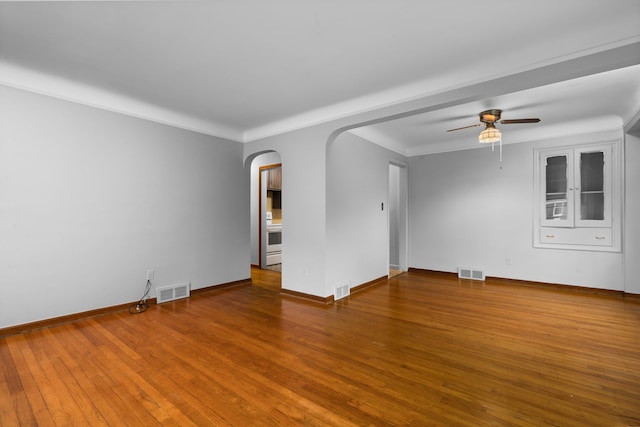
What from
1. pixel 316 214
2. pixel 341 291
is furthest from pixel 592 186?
pixel 316 214

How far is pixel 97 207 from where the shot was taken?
11.4ft

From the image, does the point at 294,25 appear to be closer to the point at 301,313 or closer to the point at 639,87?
the point at 301,313

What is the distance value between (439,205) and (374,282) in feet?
7.36

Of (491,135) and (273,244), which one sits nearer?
(491,135)

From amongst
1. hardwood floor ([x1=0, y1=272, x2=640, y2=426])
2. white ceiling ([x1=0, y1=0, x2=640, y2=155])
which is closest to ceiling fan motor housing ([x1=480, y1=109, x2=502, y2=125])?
white ceiling ([x1=0, y1=0, x2=640, y2=155])

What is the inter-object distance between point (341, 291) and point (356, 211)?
129 cm

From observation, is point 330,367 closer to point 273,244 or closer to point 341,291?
point 341,291

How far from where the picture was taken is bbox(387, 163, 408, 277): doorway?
6.37 m

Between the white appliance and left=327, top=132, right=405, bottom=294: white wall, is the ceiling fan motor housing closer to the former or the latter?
left=327, top=132, right=405, bottom=294: white wall

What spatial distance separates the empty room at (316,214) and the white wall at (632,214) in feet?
0.10

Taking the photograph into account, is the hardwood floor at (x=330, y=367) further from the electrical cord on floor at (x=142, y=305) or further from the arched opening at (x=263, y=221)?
the arched opening at (x=263, y=221)

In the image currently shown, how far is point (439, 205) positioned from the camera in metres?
6.06

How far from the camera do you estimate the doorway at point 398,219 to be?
6.37 meters

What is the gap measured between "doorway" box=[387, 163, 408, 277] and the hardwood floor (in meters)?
2.60
